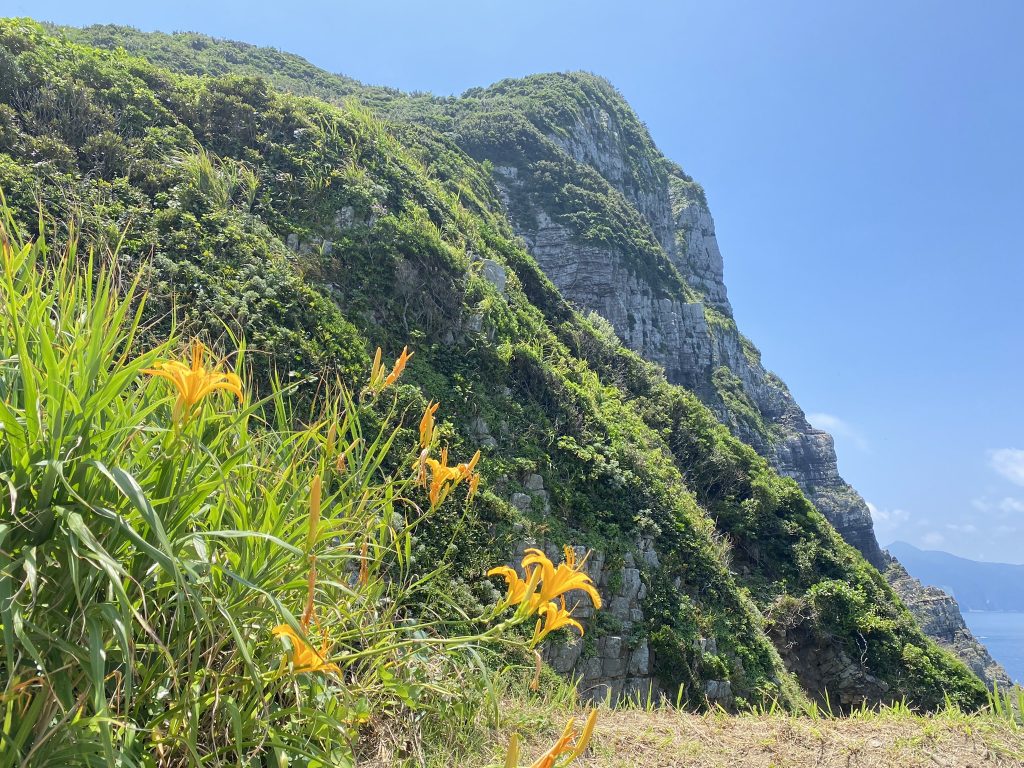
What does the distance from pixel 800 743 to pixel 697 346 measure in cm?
2299

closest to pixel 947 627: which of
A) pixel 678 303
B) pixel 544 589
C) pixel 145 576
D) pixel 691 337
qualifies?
pixel 691 337

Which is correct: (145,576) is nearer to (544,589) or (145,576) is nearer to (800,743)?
(544,589)

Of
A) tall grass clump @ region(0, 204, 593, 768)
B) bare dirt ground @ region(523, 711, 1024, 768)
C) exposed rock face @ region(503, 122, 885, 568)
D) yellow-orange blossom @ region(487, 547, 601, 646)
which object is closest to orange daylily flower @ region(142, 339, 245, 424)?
tall grass clump @ region(0, 204, 593, 768)

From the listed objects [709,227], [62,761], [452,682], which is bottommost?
[452,682]

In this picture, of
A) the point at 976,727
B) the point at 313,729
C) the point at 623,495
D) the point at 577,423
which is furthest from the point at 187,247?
the point at 976,727

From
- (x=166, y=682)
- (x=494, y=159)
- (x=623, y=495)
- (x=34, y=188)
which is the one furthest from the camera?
(x=494, y=159)

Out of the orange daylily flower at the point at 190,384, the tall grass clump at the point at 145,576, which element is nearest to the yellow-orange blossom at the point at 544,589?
the tall grass clump at the point at 145,576

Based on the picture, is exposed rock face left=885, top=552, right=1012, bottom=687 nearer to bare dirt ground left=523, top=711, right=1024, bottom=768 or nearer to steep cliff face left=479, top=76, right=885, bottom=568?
steep cliff face left=479, top=76, right=885, bottom=568

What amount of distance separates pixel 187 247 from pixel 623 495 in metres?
5.63

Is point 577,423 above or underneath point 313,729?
above

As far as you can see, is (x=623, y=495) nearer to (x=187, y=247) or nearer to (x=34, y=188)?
(x=187, y=247)

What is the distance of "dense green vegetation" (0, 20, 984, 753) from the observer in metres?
6.11

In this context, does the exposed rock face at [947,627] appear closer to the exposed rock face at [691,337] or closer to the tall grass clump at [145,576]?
the exposed rock face at [691,337]

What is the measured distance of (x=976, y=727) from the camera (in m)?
2.71
